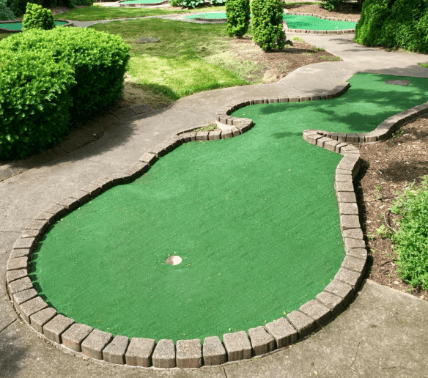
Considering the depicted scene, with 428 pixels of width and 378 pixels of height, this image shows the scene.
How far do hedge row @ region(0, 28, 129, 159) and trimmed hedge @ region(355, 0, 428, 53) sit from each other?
33.0ft

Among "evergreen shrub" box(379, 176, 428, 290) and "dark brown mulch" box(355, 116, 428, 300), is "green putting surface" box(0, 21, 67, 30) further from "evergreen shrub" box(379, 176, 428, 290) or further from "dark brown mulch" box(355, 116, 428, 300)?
"evergreen shrub" box(379, 176, 428, 290)

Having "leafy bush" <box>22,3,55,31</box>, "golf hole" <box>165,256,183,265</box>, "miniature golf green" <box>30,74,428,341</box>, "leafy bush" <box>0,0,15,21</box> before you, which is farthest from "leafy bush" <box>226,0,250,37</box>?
"leafy bush" <box>0,0,15,21</box>

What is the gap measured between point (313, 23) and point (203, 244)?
69.1ft

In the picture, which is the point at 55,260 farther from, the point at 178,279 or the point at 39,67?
the point at 39,67

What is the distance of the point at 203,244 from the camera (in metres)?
4.82

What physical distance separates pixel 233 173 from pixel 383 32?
11.4 meters

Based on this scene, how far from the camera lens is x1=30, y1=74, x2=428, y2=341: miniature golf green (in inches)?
154

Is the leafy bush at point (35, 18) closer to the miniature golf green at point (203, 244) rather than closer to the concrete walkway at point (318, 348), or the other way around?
the miniature golf green at point (203, 244)

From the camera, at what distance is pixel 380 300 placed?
155 inches

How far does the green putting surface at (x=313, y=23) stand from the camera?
21016 mm

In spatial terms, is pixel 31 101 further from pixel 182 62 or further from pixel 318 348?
pixel 182 62

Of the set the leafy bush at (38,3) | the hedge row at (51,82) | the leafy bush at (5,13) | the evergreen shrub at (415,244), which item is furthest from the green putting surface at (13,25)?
the evergreen shrub at (415,244)

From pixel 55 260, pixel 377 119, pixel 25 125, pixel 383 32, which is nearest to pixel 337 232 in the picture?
pixel 55 260

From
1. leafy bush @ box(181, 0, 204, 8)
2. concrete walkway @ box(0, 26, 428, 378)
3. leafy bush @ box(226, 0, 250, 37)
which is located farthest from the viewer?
leafy bush @ box(181, 0, 204, 8)
